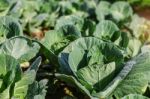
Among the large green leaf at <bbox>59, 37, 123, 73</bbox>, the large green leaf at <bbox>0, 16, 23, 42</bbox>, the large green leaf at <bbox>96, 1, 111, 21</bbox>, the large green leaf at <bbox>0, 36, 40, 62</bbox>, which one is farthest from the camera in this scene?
the large green leaf at <bbox>96, 1, 111, 21</bbox>

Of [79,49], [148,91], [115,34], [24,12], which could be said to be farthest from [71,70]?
[24,12]

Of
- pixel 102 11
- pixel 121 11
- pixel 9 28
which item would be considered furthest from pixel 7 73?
pixel 121 11

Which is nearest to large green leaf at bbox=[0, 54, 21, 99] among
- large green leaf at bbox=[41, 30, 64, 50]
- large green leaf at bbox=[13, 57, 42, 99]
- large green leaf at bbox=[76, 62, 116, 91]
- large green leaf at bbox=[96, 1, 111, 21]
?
large green leaf at bbox=[13, 57, 42, 99]

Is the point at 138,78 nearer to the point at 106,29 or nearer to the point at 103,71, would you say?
the point at 103,71

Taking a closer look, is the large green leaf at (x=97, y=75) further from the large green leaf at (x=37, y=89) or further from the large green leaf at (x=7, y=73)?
the large green leaf at (x=7, y=73)

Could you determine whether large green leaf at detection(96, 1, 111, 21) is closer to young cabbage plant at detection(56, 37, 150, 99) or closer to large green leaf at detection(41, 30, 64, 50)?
large green leaf at detection(41, 30, 64, 50)

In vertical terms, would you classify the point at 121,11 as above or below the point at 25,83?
below

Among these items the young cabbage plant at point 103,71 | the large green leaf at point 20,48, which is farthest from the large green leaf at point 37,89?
the large green leaf at point 20,48

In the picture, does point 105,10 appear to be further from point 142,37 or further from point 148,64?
point 148,64
